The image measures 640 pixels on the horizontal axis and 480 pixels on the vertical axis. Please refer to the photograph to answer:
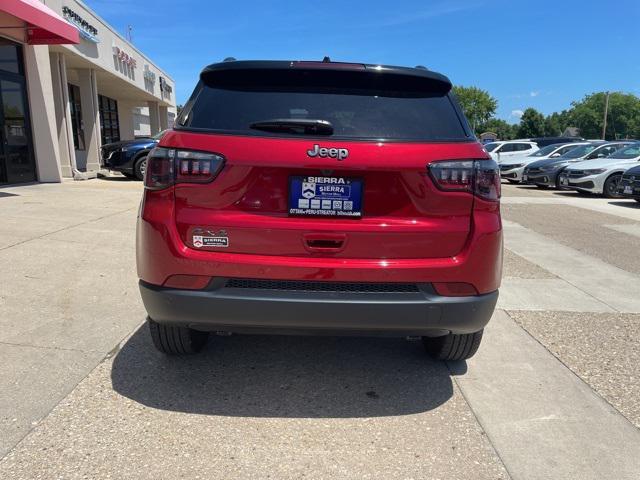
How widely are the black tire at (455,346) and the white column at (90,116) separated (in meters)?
17.6

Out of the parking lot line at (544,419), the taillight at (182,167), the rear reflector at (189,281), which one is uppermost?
the taillight at (182,167)

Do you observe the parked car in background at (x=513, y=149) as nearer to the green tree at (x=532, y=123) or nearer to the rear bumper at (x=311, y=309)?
the rear bumper at (x=311, y=309)

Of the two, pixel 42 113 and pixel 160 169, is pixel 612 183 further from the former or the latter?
pixel 42 113

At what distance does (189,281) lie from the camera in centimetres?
265

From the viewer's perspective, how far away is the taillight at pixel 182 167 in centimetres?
261

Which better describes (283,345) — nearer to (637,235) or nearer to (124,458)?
(124,458)

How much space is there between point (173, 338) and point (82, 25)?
16.7 metres

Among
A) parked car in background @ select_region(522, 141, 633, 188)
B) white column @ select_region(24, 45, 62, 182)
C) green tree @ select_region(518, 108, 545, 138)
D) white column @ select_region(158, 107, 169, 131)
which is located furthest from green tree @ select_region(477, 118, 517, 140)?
white column @ select_region(24, 45, 62, 182)

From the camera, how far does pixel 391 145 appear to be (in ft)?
8.75

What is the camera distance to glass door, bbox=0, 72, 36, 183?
12594mm

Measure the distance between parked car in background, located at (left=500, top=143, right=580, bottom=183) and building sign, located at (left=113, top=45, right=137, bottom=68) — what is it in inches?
622

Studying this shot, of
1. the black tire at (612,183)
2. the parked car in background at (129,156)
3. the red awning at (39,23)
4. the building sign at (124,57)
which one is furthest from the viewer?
the building sign at (124,57)

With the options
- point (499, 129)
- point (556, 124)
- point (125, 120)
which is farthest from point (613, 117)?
point (125, 120)

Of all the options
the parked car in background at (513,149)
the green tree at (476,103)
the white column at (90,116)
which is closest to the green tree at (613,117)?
the green tree at (476,103)
